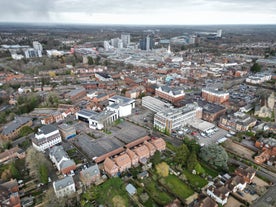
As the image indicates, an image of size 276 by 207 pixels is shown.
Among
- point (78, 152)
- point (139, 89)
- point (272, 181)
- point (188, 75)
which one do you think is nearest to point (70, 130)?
point (78, 152)

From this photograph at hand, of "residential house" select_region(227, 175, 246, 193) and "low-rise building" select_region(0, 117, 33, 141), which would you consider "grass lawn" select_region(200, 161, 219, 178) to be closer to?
"residential house" select_region(227, 175, 246, 193)

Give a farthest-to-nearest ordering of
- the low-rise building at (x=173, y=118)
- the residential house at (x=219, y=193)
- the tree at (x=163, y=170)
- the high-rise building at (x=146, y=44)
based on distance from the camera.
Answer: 1. the high-rise building at (x=146, y=44)
2. the low-rise building at (x=173, y=118)
3. the tree at (x=163, y=170)
4. the residential house at (x=219, y=193)

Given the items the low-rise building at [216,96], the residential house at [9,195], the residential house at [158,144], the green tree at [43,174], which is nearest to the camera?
the residential house at [9,195]

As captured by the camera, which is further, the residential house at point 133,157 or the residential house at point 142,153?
the residential house at point 142,153

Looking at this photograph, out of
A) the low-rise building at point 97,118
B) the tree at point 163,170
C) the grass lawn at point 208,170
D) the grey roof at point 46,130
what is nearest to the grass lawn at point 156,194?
the tree at point 163,170

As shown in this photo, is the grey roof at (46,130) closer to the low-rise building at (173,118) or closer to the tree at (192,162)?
the low-rise building at (173,118)

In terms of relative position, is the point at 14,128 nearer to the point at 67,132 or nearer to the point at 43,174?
the point at 67,132

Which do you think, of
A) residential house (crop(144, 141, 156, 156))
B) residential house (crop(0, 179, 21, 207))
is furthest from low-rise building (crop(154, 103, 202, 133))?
residential house (crop(0, 179, 21, 207))
